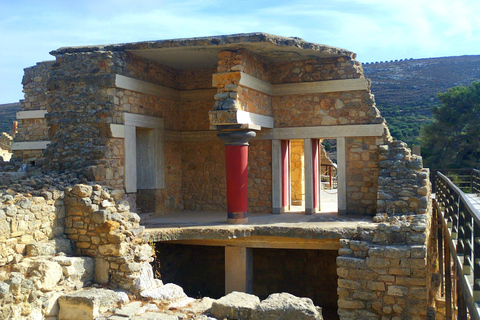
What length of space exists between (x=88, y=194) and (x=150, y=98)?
3996 millimetres

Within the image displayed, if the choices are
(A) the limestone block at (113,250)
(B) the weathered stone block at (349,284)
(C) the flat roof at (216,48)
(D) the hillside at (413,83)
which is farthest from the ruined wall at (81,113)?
(D) the hillside at (413,83)

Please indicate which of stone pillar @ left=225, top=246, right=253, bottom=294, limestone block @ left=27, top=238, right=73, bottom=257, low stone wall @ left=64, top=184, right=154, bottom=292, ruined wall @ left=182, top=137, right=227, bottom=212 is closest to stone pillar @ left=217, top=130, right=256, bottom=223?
stone pillar @ left=225, top=246, right=253, bottom=294

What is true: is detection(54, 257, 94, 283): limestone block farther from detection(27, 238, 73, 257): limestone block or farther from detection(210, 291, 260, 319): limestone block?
detection(210, 291, 260, 319): limestone block

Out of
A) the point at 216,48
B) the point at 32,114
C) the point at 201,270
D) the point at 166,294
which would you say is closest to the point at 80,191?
the point at 166,294

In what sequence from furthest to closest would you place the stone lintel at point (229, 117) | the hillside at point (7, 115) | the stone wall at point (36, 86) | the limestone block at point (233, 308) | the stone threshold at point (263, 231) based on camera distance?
1. the hillside at point (7, 115)
2. the stone wall at point (36, 86)
3. the stone lintel at point (229, 117)
4. the stone threshold at point (263, 231)
5. the limestone block at point (233, 308)

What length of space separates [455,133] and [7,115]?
131 ft

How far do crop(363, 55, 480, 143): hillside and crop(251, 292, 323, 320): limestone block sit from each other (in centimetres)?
2941

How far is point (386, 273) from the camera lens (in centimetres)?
823

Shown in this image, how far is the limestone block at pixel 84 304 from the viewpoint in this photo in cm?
675

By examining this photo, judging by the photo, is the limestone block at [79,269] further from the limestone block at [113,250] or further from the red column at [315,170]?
the red column at [315,170]

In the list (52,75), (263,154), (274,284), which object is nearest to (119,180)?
(52,75)

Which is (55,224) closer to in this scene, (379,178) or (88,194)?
A: (88,194)

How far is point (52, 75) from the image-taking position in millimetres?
10906

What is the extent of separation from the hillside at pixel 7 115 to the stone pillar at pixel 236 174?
3302 centimetres
